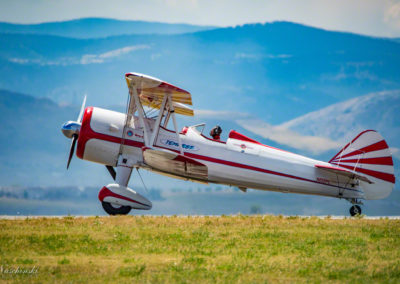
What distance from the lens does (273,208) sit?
192 metres

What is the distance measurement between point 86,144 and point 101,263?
705 centimetres

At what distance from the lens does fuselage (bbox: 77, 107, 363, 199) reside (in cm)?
1819

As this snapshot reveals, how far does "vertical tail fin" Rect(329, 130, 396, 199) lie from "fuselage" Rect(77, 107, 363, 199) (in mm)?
454

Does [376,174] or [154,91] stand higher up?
[154,91]

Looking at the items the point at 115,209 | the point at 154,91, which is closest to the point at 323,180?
the point at 154,91

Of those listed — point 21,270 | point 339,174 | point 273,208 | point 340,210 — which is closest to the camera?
point 21,270

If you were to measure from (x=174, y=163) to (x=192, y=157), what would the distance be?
72 cm

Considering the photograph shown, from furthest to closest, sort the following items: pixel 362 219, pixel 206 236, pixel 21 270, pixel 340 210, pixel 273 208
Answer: pixel 273 208, pixel 340 210, pixel 362 219, pixel 206 236, pixel 21 270

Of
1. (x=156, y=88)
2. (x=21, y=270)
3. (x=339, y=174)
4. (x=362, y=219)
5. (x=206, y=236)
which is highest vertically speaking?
(x=156, y=88)

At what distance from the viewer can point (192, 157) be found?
18391mm

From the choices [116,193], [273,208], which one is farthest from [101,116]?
[273,208]

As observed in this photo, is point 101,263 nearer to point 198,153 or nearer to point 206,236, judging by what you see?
point 206,236

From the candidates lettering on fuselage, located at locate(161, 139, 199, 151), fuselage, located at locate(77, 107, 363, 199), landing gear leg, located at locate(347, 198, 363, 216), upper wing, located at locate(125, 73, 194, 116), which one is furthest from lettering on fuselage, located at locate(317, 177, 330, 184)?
upper wing, located at locate(125, 73, 194, 116)

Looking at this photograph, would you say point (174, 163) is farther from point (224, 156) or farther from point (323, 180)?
point (323, 180)
